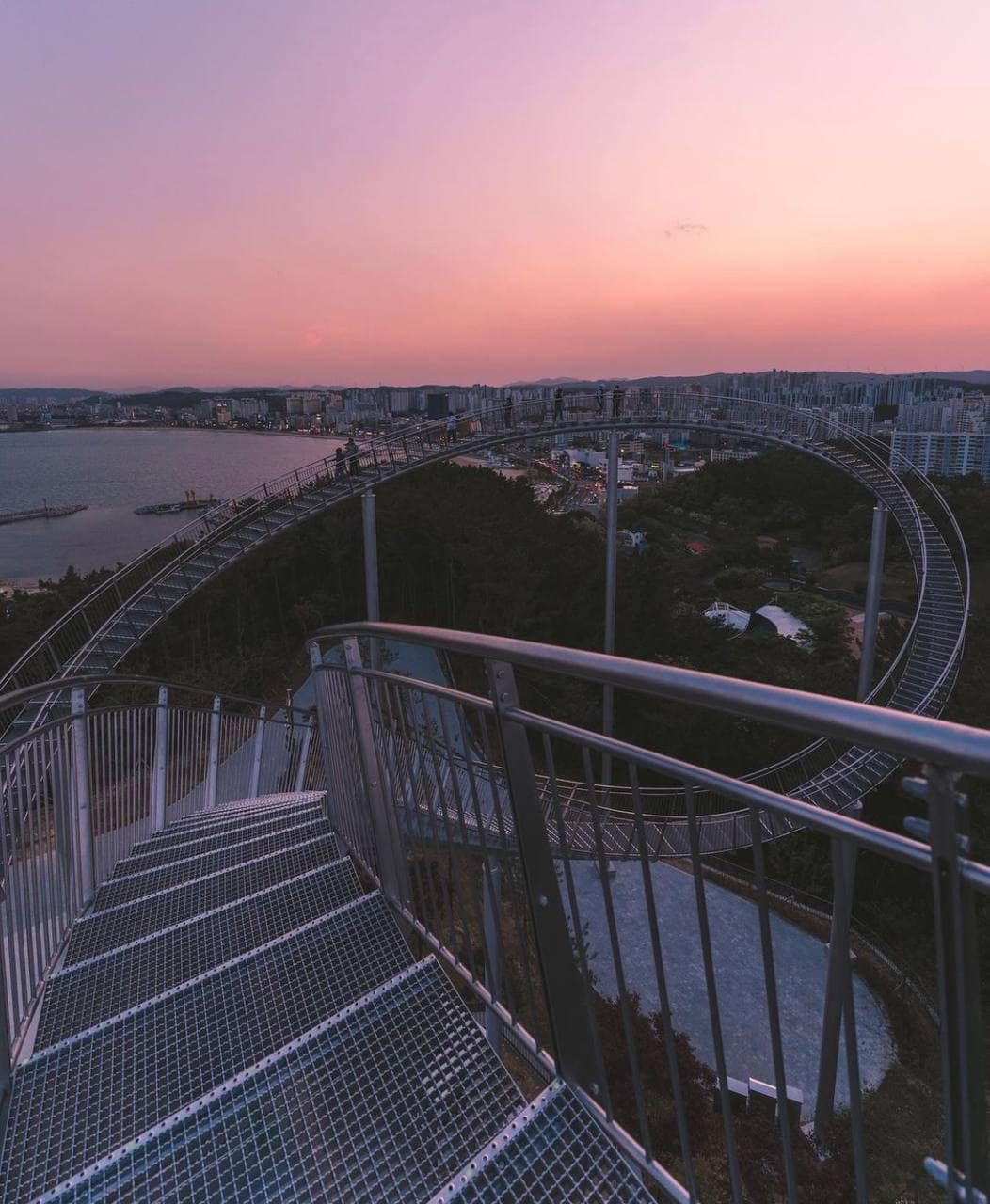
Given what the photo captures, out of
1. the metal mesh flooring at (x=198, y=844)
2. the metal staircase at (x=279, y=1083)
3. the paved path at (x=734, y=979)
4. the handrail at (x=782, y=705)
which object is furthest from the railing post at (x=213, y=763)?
the handrail at (x=782, y=705)

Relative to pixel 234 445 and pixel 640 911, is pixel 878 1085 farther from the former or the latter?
pixel 234 445

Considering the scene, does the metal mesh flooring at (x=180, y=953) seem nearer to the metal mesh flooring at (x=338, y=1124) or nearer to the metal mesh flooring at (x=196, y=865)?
the metal mesh flooring at (x=196, y=865)

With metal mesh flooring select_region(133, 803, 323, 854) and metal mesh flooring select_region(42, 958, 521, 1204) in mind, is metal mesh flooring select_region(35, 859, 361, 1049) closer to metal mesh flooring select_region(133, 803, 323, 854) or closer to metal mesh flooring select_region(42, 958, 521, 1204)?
metal mesh flooring select_region(42, 958, 521, 1204)

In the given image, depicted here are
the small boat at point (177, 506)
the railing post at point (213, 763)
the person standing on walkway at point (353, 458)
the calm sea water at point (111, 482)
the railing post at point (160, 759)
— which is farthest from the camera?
the small boat at point (177, 506)

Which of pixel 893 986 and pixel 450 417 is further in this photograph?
pixel 450 417

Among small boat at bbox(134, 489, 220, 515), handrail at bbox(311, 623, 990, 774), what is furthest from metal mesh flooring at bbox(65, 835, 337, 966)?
small boat at bbox(134, 489, 220, 515)

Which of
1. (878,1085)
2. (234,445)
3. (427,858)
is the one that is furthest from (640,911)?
(234,445)
